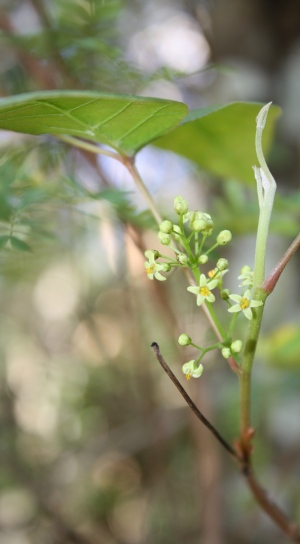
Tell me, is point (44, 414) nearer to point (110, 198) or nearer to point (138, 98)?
point (110, 198)

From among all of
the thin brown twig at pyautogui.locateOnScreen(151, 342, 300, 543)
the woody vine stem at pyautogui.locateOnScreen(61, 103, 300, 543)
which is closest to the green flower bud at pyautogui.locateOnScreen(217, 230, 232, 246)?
the woody vine stem at pyautogui.locateOnScreen(61, 103, 300, 543)

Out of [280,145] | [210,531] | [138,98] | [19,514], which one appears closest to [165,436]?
[210,531]

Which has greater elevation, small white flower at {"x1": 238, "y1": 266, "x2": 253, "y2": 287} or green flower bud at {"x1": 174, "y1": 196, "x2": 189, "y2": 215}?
green flower bud at {"x1": 174, "y1": 196, "x2": 189, "y2": 215}

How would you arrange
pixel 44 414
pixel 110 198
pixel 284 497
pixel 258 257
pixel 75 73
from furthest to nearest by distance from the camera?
pixel 44 414, pixel 284 497, pixel 75 73, pixel 110 198, pixel 258 257

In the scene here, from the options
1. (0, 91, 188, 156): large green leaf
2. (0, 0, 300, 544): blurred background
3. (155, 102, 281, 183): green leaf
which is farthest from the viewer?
(0, 0, 300, 544): blurred background

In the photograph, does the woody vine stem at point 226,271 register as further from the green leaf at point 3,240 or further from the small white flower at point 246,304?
the green leaf at point 3,240

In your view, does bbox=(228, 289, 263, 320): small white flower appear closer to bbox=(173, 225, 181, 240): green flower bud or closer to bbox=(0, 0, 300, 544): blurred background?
bbox=(173, 225, 181, 240): green flower bud

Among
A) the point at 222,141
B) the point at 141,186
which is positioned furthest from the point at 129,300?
the point at 141,186

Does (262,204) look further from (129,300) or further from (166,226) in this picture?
(129,300)
